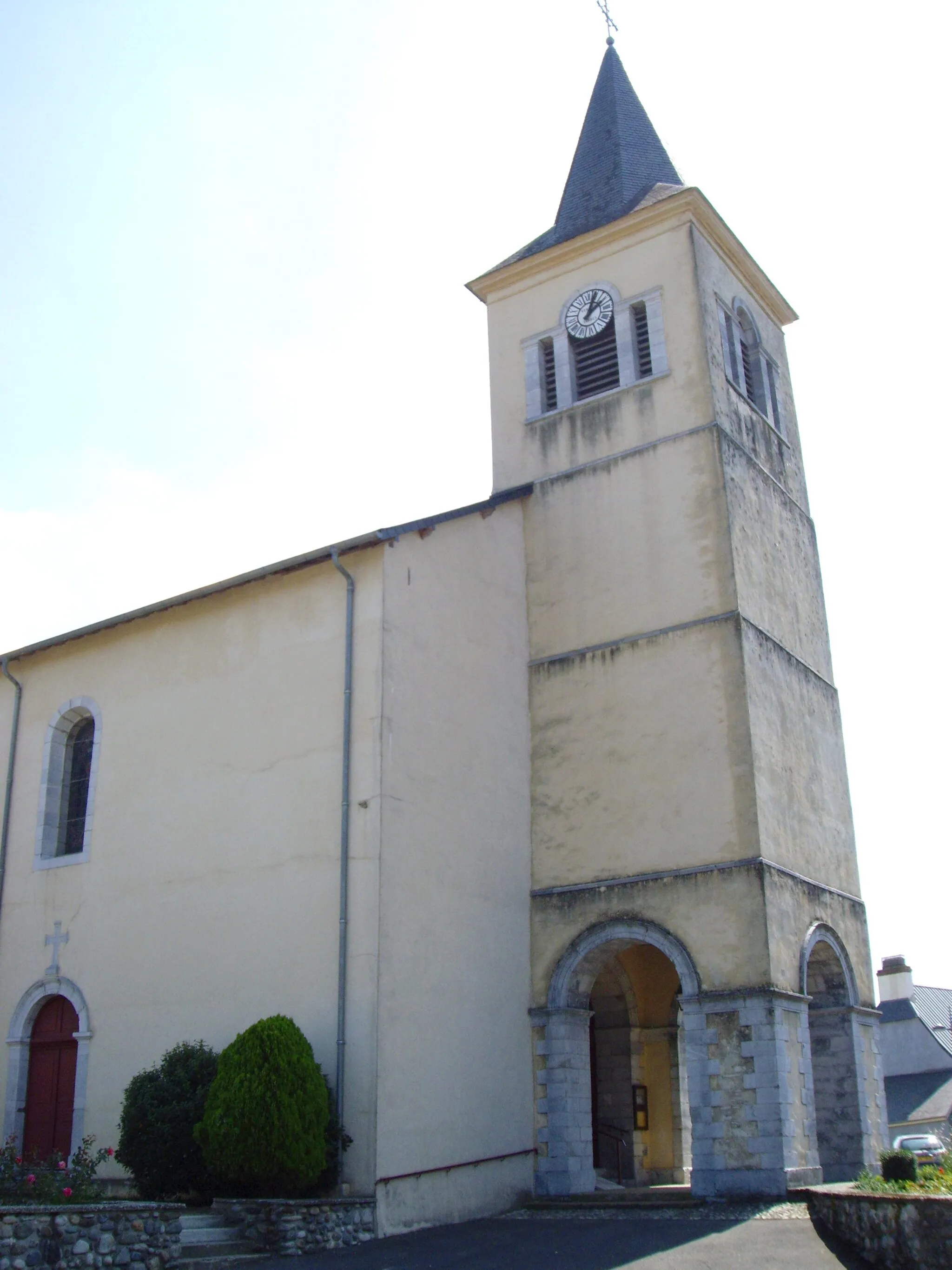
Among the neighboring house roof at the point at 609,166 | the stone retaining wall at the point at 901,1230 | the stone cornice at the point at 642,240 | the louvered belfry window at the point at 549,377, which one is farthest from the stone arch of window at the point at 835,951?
the neighboring house roof at the point at 609,166

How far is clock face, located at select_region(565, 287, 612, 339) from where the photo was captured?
18.7 meters

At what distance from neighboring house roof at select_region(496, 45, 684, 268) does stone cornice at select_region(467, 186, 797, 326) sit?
19 cm

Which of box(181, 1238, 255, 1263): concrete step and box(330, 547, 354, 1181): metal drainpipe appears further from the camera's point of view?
box(330, 547, 354, 1181): metal drainpipe

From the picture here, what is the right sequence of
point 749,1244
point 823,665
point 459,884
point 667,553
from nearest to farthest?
point 749,1244
point 459,884
point 667,553
point 823,665

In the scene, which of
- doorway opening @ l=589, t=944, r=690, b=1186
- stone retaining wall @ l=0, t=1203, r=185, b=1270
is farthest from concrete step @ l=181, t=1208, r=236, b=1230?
doorway opening @ l=589, t=944, r=690, b=1186

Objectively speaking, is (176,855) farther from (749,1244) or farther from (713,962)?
(749,1244)

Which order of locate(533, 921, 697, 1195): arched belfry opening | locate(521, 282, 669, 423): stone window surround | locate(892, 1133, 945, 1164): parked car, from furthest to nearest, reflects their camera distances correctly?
locate(892, 1133, 945, 1164): parked car < locate(521, 282, 669, 423): stone window surround < locate(533, 921, 697, 1195): arched belfry opening

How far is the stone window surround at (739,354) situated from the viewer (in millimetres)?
18188

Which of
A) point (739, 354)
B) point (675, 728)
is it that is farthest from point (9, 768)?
point (739, 354)

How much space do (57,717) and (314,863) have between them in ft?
17.9

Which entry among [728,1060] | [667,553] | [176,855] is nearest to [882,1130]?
[728,1060]

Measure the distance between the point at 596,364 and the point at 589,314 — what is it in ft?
3.09

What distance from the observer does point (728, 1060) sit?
44.3 ft

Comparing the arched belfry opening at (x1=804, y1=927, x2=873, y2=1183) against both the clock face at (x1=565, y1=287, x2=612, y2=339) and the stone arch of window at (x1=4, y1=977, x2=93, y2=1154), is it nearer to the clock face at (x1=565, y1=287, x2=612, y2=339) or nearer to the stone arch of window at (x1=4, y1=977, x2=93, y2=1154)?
the stone arch of window at (x1=4, y1=977, x2=93, y2=1154)
